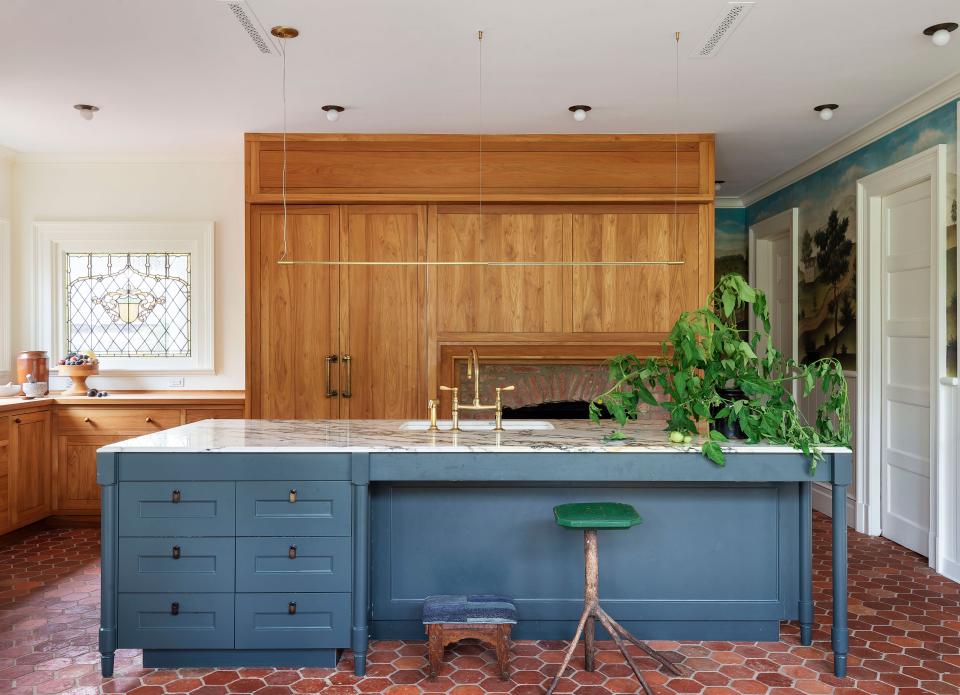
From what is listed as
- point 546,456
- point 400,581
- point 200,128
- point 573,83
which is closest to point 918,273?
point 573,83

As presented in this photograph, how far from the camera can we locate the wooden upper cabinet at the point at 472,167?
5289mm

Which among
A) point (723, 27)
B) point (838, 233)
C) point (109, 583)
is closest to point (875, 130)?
point (838, 233)

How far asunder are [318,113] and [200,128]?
0.95 metres

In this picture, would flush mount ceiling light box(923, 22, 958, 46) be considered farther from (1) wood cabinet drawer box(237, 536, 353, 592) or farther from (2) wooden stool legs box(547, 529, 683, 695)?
(1) wood cabinet drawer box(237, 536, 353, 592)

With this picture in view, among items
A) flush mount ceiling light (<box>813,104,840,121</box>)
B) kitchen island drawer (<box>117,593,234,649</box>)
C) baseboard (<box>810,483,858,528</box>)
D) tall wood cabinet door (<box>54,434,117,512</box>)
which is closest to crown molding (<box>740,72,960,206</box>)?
flush mount ceiling light (<box>813,104,840,121</box>)

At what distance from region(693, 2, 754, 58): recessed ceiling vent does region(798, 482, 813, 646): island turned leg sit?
2.07m

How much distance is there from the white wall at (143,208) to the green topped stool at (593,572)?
381cm

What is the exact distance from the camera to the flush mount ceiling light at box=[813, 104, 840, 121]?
15.3ft

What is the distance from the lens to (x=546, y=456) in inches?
117

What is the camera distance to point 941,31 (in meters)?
3.50

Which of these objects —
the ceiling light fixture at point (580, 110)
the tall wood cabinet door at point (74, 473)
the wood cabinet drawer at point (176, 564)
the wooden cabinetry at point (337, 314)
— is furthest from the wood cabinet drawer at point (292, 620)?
the ceiling light fixture at point (580, 110)

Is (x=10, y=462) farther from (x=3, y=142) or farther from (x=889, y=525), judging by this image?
(x=889, y=525)

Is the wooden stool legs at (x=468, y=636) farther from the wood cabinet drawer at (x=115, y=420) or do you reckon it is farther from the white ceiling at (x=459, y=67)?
the wood cabinet drawer at (x=115, y=420)

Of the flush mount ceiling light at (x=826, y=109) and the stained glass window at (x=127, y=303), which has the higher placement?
the flush mount ceiling light at (x=826, y=109)
